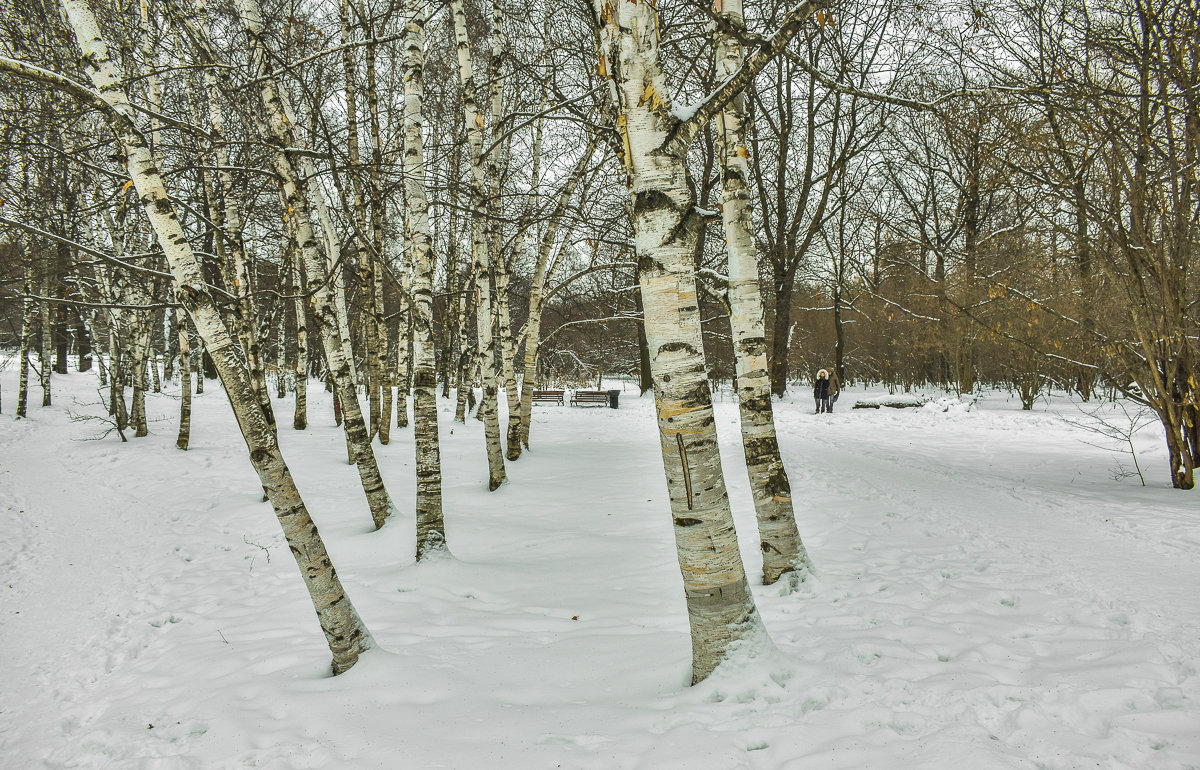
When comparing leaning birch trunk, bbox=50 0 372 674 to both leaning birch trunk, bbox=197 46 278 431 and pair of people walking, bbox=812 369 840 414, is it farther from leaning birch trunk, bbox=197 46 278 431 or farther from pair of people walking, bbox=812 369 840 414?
pair of people walking, bbox=812 369 840 414

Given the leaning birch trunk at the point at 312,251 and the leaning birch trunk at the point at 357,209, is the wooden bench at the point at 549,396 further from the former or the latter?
the leaning birch trunk at the point at 312,251

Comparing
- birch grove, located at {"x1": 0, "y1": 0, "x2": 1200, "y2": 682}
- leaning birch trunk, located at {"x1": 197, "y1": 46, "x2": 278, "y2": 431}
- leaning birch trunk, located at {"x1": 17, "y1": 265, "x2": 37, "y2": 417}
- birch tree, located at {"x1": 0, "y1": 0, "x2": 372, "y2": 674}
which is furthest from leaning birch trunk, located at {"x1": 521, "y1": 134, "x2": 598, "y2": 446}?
leaning birch trunk, located at {"x1": 17, "y1": 265, "x2": 37, "y2": 417}

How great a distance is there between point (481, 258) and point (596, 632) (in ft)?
19.0

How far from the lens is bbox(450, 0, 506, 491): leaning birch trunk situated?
761 centimetres

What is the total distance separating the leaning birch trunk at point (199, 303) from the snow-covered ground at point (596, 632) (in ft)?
2.57

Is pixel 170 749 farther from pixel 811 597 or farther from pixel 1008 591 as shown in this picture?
pixel 1008 591

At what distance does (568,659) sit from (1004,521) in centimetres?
511

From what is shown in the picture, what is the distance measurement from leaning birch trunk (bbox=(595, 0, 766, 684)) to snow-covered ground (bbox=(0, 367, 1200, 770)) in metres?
0.74

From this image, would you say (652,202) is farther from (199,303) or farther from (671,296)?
(199,303)

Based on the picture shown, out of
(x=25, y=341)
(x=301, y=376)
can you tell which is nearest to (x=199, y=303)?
(x=301, y=376)

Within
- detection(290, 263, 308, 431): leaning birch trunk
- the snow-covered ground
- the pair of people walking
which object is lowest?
the snow-covered ground

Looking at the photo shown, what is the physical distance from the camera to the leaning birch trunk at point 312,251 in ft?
18.8

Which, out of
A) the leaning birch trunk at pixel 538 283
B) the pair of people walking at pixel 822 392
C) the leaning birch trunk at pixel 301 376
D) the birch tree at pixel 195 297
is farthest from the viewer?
the pair of people walking at pixel 822 392

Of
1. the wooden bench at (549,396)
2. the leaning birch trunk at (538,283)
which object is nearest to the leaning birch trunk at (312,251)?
the leaning birch trunk at (538,283)
